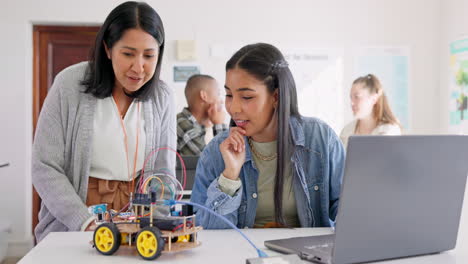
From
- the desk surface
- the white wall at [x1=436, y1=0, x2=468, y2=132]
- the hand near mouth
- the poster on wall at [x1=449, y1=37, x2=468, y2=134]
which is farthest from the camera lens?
the white wall at [x1=436, y1=0, x2=468, y2=132]

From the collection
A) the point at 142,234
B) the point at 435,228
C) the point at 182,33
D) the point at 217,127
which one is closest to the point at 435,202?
the point at 435,228

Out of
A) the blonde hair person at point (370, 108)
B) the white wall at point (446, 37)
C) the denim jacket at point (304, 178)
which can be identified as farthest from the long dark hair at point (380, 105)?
the denim jacket at point (304, 178)

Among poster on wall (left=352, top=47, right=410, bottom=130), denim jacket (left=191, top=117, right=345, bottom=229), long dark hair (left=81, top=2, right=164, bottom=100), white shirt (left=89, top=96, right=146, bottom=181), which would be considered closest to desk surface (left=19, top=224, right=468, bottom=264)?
denim jacket (left=191, top=117, right=345, bottom=229)

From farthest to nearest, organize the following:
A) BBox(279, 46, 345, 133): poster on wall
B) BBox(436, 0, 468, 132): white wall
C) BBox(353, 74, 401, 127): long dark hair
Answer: BBox(279, 46, 345, 133): poster on wall → BBox(436, 0, 468, 132): white wall → BBox(353, 74, 401, 127): long dark hair

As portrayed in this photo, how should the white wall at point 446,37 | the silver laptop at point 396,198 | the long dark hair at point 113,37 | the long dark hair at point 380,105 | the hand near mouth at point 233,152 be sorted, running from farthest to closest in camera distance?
the white wall at point 446,37 < the long dark hair at point 380,105 < the long dark hair at point 113,37 < the hand near mouth at point 233,152 < the silver laptop at point 396,198

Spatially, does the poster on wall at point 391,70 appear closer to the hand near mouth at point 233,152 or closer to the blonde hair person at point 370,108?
the blonde hair person at point 370,108

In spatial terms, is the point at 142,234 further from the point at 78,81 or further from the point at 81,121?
the point at 78,81

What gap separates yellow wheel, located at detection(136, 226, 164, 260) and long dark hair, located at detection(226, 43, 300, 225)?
590 millimetres

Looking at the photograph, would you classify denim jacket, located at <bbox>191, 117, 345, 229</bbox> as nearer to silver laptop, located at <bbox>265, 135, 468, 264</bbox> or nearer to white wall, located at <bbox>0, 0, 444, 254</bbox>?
silver laptop, located at <bbox>265, 135, 468, 264</bbox>

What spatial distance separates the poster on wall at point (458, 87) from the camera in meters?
4.29

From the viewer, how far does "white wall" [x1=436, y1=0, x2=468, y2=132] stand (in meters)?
4.39

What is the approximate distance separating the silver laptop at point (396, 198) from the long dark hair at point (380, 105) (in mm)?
2507

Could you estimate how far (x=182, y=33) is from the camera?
175 inches

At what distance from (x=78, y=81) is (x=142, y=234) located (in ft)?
2.60
